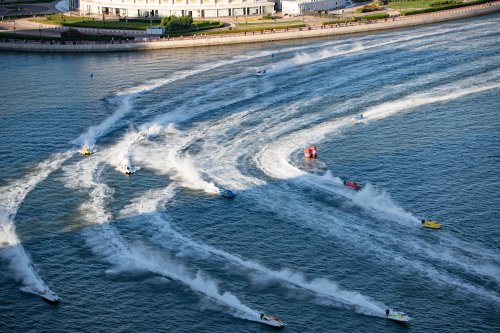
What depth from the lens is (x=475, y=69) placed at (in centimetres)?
18238

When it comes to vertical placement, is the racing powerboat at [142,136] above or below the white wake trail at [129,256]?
above

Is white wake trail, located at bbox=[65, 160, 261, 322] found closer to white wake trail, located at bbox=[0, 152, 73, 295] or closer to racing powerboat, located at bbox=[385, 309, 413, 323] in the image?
white wake trail, located at bbox=[0, 152, 73, 295]

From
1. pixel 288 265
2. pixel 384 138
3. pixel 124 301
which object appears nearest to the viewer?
pixel 124 301

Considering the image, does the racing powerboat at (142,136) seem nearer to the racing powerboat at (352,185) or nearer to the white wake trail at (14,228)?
the white wake trail at (14,228)

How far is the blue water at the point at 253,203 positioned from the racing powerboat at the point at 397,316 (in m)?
1.17

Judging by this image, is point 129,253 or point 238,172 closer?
point 129,253

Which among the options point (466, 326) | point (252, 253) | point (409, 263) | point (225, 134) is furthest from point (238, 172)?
point (466, 326)

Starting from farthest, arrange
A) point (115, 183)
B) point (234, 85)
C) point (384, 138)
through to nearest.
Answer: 1. point (234, 85)
2. point (384, 138)
3. point (115, 183)

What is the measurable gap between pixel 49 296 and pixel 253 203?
36181 mm

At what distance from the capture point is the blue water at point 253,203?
93.5 meters

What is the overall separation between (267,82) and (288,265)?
291ft

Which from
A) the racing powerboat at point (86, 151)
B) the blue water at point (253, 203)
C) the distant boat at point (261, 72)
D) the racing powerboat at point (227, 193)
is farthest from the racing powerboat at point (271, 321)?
the distant boat at point (261, 72)

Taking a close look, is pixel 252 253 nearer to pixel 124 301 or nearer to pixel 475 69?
pixel 124 301

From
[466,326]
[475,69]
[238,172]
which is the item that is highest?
[475,69]
